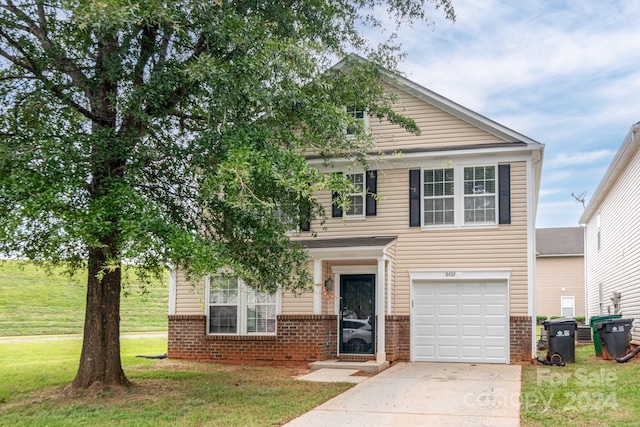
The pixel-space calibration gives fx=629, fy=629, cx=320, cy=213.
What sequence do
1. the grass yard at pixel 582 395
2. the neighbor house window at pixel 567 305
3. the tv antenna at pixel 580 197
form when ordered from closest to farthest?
the grass yard at pixel 582 395 < the tv antenna at pixel 580 197 < the neighbor house window at pixel 567 305

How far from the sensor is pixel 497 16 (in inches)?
573

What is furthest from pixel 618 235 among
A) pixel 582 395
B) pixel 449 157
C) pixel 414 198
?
pixel 582 395

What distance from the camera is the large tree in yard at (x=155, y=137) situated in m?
8.42

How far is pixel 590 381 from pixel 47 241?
9127mm

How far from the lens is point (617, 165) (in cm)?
1702

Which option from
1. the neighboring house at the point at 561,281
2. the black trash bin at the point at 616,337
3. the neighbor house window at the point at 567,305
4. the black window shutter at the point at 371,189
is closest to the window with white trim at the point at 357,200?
the black window shutter at the point at 371,189

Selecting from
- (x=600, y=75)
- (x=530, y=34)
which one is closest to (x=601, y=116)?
(x=600, y=75)

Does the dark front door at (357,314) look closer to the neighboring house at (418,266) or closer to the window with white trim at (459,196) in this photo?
the neighboring house at (418,266)

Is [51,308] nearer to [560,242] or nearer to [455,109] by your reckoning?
[455,109]

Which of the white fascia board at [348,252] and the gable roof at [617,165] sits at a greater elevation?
the gable roof at [617,165]

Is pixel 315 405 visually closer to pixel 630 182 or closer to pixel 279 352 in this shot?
pixel 279 352

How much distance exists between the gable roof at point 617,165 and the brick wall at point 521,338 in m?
4.81

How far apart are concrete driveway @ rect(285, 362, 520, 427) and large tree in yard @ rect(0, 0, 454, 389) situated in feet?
7.51

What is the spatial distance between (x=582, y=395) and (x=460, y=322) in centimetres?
566
